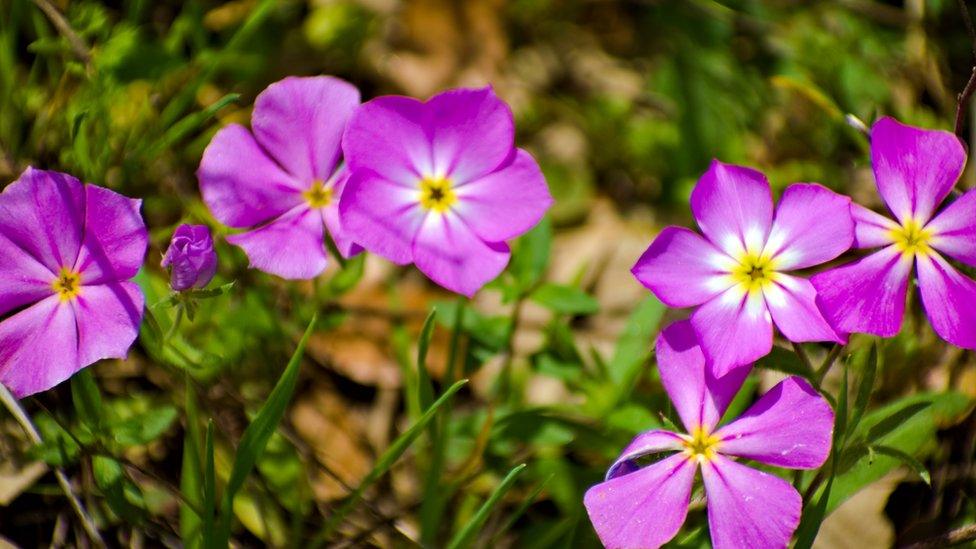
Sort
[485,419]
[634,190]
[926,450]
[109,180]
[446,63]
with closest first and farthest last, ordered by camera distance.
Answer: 1. [926,450]
2. [485,419]
3. [109,180]
4. [634,190]
5. [446,63]

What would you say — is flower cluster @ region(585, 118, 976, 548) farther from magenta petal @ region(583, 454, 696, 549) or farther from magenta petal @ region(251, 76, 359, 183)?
magenta petal @ region(251, 76, 359, 183)

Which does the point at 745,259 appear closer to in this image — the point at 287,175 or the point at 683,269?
the point at 683,269

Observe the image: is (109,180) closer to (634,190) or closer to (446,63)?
(446,63)

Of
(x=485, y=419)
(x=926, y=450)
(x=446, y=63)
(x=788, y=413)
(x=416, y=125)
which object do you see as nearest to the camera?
(x=788, y=413)

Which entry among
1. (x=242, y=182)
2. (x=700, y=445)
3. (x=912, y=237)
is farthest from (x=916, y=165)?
(x=242, y=182)

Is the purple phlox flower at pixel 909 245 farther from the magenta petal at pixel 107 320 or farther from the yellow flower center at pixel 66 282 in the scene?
the yellow flower center at pixel 66 282

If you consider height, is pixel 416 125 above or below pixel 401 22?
below

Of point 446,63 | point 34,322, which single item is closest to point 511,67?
point 446,63
